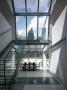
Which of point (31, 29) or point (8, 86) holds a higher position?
point (31, 29)

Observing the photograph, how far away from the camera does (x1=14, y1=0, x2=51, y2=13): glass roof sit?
50.0ft

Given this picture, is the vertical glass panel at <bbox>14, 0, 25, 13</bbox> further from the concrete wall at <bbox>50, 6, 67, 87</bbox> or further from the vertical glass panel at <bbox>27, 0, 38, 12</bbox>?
the concrete wall at <bbox>50, 6, 67, 87</bbox>

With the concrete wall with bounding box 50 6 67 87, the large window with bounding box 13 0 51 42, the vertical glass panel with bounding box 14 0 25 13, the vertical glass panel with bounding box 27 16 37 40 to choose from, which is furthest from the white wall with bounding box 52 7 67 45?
the vertical glass panel with bounding box 14 0 25 13

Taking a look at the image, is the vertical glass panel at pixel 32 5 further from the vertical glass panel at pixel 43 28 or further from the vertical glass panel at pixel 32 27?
the vertical glass panel at pixel 43 28

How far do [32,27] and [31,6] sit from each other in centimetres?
179

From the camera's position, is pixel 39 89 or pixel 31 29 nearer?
pixel 39 89

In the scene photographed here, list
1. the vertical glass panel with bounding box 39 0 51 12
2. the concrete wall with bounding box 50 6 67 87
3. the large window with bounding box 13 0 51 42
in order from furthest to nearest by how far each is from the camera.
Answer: the large window with bounding box 13 0 51 42, the vertical glass panel with bounding box 39 0 51 12, the concrete wall with bounding box 50 6 67 87

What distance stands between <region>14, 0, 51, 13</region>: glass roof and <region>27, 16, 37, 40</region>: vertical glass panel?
29.0 inches

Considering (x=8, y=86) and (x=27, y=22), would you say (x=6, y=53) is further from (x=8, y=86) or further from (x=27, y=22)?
(x=27, y=22)

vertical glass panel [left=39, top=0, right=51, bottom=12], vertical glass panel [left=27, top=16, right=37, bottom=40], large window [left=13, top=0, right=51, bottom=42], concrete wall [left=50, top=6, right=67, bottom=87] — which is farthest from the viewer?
vertical glass panel [left=27, top=16, right=37, bottom=40]

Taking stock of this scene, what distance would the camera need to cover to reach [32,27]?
1636 cm

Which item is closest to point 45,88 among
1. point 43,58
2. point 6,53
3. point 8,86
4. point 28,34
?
point 6,53

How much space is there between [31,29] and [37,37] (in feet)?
2.77

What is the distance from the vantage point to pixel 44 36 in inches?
635
